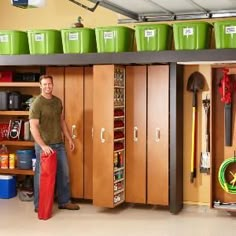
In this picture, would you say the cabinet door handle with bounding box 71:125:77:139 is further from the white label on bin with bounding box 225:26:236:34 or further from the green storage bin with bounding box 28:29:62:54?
the white label on bin with bounding box 225:26:236:34

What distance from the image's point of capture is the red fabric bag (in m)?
5.82

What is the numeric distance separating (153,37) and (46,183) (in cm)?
220

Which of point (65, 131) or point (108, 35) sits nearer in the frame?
point (108, 35)

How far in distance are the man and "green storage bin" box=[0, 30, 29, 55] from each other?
Result: 2.68 feet

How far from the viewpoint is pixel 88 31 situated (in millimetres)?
6227

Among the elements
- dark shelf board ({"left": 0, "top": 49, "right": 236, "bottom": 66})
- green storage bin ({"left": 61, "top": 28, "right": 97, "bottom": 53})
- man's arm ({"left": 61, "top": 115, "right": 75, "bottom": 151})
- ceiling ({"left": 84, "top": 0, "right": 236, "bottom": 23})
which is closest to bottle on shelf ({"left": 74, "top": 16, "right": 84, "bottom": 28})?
green storage bin ({"left": 61, "top": 28, "right": 97, "bottom": 53})

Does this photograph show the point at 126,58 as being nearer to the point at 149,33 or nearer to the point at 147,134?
the point at 149,33

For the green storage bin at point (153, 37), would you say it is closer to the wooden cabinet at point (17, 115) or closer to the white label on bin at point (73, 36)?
the white label on bin at point (73, 36)

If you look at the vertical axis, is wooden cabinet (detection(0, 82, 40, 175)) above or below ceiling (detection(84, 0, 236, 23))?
below

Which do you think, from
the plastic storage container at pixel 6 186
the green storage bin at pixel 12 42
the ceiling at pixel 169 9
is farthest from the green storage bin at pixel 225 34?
the plastic storage container at pixel 6 186

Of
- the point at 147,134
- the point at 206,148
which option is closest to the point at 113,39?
the point at 147,134

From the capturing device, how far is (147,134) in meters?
A: 6.30

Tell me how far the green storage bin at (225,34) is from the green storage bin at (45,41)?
2106 millimetres

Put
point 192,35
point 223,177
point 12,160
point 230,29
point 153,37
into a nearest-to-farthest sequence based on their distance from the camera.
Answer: point 230,29, point 192,35, point 153,37, point 223,177, point 12,160
